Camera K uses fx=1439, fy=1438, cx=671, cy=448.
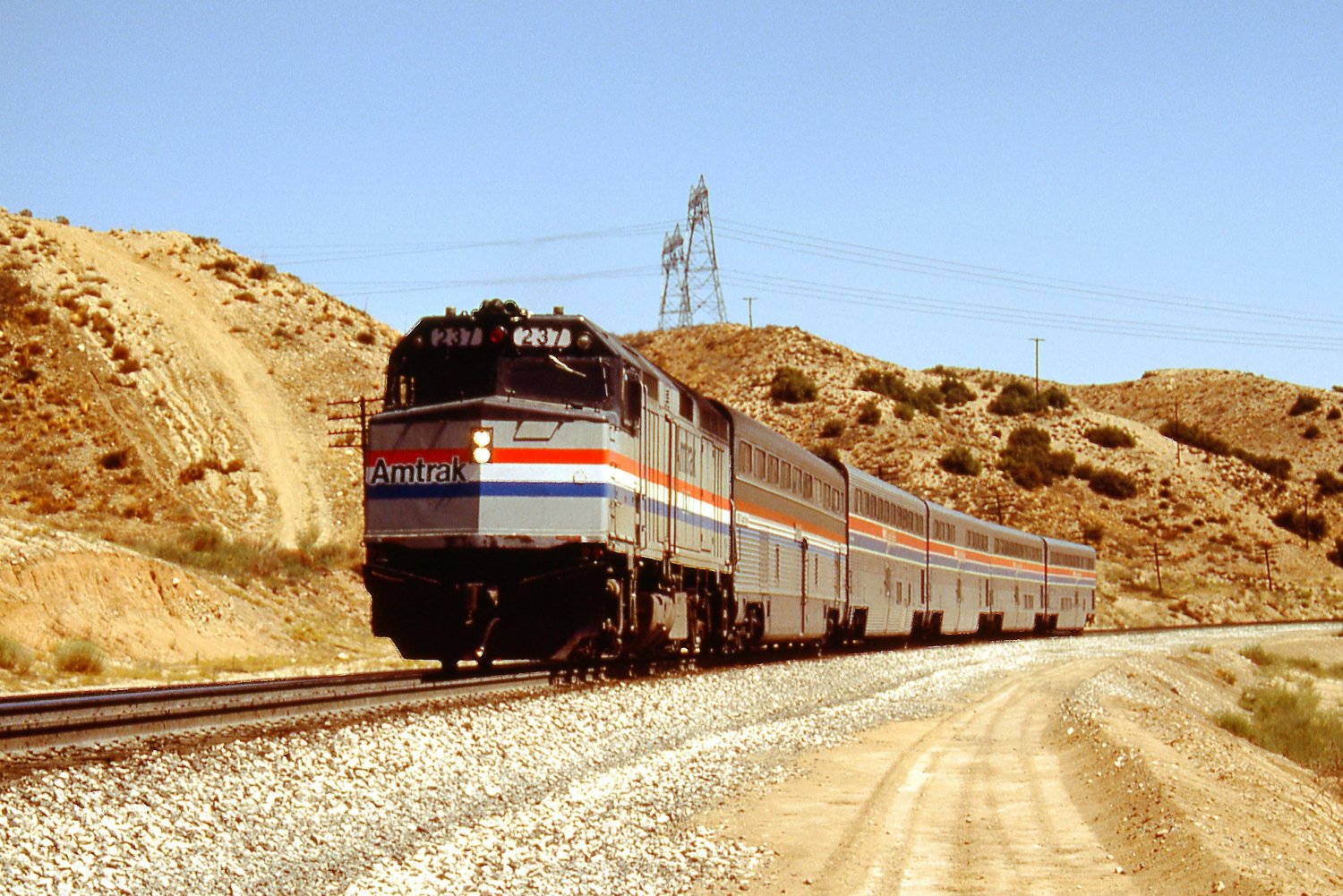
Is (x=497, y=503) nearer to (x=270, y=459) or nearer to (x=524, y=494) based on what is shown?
(x=524, y=494)

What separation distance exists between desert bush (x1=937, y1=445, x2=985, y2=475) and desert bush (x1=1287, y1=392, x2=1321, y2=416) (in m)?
51.5

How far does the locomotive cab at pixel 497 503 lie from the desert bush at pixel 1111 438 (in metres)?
92.1

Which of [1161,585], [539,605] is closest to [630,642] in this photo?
[539,605]

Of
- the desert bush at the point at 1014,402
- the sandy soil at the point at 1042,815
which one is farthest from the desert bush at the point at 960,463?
the sandy soil at the point at 1042,815

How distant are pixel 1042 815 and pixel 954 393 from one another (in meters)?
99.0

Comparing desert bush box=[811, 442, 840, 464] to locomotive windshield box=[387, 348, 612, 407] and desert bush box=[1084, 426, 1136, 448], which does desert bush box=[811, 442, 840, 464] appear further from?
locomotive windshield box=[387, 348, 612, 407]

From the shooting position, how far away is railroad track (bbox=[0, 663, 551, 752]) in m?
11.1

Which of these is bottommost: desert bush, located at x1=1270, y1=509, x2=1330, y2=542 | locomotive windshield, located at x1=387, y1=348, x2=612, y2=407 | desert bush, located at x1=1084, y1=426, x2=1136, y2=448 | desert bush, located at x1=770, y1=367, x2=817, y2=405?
locomotive windshield, located at x1=387, y1=348, x2=612, y2=407

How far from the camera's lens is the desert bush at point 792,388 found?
99.5 m

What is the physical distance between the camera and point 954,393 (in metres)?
108

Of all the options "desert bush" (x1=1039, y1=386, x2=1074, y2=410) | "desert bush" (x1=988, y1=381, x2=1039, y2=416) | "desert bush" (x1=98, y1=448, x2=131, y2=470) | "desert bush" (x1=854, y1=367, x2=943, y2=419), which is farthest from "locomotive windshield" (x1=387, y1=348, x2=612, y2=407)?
"desert bush" (x1=1039, y1=386, x2=1074, y2=410)

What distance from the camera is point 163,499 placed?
148 ft

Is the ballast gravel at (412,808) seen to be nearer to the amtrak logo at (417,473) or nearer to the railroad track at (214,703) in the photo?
the railroad track at (214,703)

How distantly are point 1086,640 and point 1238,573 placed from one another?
47531mm
